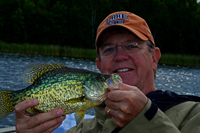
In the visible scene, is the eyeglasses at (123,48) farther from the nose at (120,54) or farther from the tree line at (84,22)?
the tree line at (84,22)

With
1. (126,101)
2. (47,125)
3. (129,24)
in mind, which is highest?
(129,24)

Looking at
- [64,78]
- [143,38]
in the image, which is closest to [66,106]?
[64,78]

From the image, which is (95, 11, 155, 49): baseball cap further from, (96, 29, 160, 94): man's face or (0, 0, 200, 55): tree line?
(0, 0, 200, 55): tree line

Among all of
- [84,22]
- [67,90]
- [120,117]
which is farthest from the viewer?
[84,22]

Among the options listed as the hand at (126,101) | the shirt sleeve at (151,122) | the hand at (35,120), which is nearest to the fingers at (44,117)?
the hand at (35,120)

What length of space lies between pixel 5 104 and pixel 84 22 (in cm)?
4305

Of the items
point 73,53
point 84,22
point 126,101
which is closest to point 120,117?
point 126,101

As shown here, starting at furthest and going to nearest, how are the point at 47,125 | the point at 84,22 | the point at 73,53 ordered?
the point at 84,22
the point at 73,53
the point at 47,125

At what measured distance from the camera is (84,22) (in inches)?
1743

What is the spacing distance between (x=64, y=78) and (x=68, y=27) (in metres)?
45.6

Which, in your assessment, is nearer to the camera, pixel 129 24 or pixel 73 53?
pixel 129 24

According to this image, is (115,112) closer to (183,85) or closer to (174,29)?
(183,85)

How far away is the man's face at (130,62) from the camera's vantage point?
8.32ft

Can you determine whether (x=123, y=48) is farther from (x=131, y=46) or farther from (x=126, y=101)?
(x=126, y=101)
